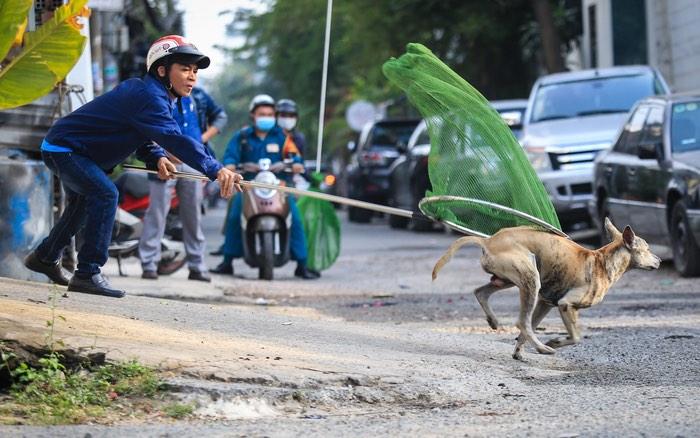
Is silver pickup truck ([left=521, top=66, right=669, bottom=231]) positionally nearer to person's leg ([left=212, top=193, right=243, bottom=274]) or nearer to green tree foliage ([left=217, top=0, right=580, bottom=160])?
person's leg ([left=212, top=193, right=243, bottom=274])

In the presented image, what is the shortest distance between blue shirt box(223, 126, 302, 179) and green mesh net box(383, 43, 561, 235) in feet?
21.2

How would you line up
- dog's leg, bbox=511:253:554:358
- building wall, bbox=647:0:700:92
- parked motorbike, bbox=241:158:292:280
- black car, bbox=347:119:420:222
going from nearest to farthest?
dog's leg, bbox=511:253:554:358 → parked motorbike, bbox=241:158:292:280 → building wall, bbox=647:0:700:92 → black car, bbox=347:119:420:222

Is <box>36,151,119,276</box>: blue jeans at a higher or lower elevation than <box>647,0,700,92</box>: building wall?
lower

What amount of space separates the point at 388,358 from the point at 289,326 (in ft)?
3.80

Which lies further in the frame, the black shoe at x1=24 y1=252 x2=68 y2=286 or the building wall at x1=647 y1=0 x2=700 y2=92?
the building wall at x1=647 y1=0 x2=700 y2=92

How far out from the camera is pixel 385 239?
2348 centimetres

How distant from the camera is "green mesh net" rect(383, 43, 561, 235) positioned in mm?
8469

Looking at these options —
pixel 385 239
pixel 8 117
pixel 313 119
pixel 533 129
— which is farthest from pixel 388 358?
pixel 313 119

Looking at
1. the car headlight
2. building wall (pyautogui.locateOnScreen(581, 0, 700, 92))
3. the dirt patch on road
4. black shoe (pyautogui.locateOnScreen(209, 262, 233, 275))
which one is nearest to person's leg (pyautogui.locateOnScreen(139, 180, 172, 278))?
black shoe (pyautogui.locateOnScreen(209, 262, 233, 275))

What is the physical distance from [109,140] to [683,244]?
669 cm

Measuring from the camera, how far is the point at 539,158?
60.5 ft

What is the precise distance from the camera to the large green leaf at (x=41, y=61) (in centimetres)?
788

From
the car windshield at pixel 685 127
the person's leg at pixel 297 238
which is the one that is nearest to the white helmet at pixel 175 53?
the person's leg at pixel 297 238

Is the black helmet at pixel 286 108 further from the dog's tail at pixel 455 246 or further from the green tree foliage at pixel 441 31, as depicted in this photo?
the green tree foliage at pixel 441 31
